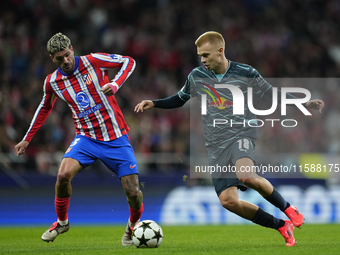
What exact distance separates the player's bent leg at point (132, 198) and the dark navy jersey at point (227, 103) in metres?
0.93

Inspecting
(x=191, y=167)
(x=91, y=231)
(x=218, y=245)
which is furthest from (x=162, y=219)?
(x=218, y=245)

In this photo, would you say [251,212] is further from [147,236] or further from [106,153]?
[106,153]

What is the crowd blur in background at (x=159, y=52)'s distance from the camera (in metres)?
11.6

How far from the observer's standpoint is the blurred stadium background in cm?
1016

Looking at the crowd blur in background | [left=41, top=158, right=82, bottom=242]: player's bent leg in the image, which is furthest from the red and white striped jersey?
the crowd blur in background

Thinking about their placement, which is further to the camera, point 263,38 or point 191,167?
point 263,38

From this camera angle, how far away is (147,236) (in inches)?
208

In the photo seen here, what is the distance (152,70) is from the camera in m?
14.2

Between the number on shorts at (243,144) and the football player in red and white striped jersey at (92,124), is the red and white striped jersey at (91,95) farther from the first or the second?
the number on shorts at (243,144)

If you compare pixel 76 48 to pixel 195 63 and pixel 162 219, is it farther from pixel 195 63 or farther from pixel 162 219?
pixel 162 219

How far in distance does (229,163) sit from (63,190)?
183 centimetres

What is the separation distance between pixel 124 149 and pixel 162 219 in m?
4.38

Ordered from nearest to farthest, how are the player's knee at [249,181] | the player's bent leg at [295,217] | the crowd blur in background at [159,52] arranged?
the player's knee at [249,181] < the player's bent leg at [295,217] < the crowd blur in background at [159,52]

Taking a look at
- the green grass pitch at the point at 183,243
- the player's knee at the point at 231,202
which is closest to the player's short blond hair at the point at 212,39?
the player's knee at the point at 231,202
